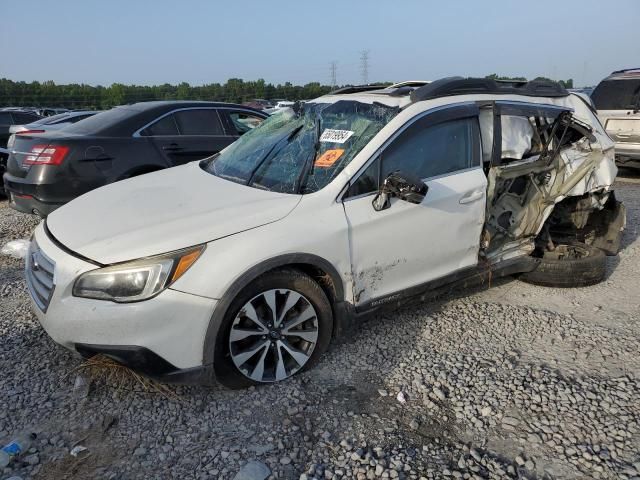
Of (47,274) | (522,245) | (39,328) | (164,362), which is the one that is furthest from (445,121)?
(39,328)

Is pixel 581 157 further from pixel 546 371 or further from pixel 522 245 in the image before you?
pixel 546 371

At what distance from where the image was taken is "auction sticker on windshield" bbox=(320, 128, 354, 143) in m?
3.50

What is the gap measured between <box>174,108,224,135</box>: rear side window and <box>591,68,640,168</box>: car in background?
644 cm

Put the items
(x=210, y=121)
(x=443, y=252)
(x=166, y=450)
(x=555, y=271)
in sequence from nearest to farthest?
(x=166, y=450)
(x=443, y=252)
(x=555, y=271)
(x=210, y=121)

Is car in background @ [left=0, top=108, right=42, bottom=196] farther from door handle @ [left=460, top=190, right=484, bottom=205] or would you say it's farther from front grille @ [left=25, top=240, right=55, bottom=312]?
door handle @ [left=460, top=190, right=484, bottom=205]

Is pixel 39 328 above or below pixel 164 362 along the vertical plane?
below

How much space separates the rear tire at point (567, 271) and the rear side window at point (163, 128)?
444 centimetres

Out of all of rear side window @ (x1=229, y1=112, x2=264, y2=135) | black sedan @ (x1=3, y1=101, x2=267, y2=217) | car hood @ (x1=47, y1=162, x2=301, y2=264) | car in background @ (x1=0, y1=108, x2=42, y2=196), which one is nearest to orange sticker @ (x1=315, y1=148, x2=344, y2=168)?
car hood @ (x1=47, y1=162, x2=301, y2=264)

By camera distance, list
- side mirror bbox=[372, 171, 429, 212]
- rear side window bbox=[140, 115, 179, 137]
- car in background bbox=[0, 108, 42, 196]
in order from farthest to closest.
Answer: car in background bbox=[0, 108, 42, 196], rear side window bbox=[140, 115, 179, 137], side mirror bbox=[372, 171, 429, 212]

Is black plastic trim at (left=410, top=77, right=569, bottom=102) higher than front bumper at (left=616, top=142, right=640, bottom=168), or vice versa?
black plastic trim at (left=410, top=77, right=569, bottom=102)

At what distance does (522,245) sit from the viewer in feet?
14.5

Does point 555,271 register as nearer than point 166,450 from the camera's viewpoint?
No

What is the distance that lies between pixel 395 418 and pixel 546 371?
1117mm

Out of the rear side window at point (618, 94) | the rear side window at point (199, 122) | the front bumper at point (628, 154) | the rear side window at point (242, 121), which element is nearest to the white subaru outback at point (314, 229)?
the rear side window at point (199, 122)
